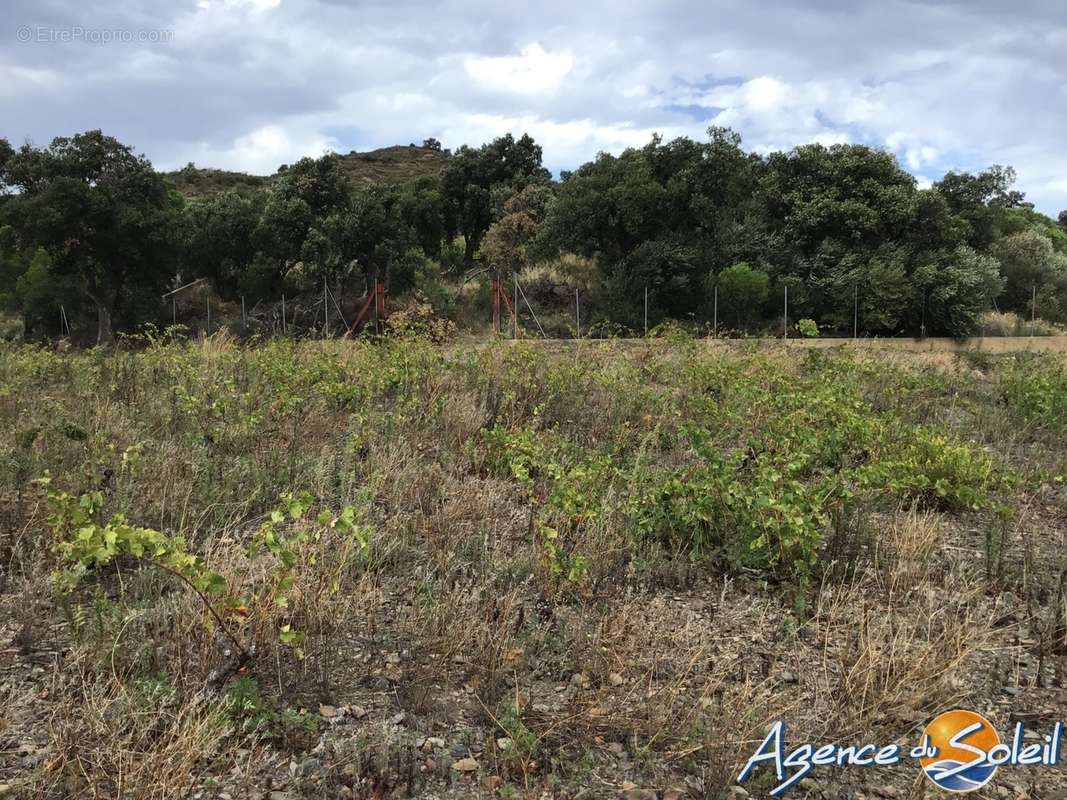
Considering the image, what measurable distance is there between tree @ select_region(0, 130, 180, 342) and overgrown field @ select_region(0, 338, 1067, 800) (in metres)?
15.5

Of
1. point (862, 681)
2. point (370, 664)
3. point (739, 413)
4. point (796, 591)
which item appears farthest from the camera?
point (739, 413)

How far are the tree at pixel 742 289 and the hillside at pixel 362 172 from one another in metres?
24.6

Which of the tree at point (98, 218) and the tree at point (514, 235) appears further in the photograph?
the tree at point (514, 235)

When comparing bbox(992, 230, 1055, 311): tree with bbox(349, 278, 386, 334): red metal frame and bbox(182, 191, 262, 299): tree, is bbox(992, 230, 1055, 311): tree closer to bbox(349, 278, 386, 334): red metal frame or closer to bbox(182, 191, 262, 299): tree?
bbox(349, 278, 386, 334): red metal frame

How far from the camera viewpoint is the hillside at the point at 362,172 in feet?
132

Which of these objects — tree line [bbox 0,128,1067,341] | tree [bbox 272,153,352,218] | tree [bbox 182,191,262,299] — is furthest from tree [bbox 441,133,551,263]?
tree [bbox 182,191,262,299]

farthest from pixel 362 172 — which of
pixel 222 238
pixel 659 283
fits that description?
pixel 659 283

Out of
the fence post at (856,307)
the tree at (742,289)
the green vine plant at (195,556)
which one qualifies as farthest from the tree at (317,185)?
the green vine plant at (195,556)

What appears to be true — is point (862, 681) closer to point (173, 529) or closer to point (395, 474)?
point (395, 474)

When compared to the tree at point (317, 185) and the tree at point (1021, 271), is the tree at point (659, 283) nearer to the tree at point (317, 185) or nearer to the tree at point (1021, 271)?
the tree at point (317, 185)

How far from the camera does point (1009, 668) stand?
2.54 metres

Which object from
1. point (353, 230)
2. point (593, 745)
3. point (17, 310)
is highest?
point (353, 230)

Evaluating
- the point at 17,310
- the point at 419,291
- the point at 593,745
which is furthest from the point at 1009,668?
the point at 17,310

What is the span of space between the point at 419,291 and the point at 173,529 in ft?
50.3
